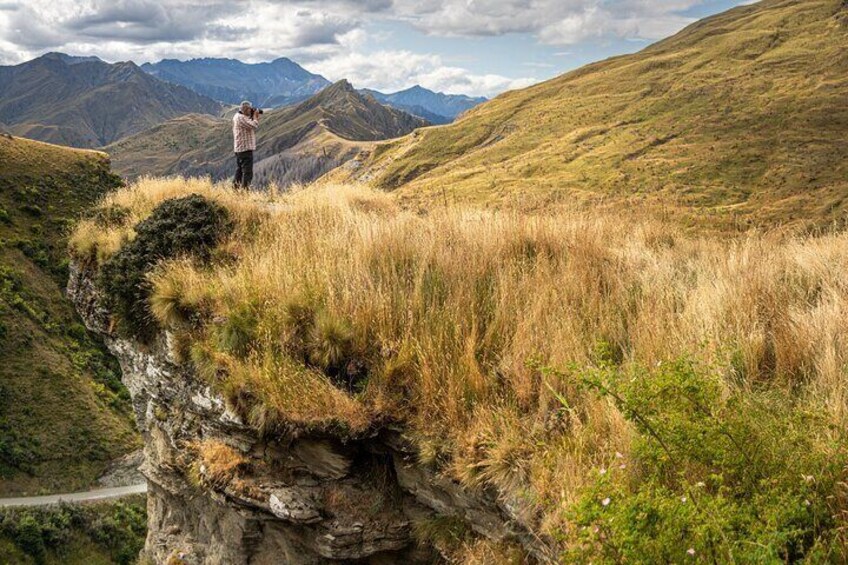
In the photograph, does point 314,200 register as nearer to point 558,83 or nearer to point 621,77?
point 621,77

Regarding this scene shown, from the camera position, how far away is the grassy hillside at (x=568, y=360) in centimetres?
305

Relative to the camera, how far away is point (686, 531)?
2957 mm

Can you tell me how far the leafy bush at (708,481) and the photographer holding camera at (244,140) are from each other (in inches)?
550

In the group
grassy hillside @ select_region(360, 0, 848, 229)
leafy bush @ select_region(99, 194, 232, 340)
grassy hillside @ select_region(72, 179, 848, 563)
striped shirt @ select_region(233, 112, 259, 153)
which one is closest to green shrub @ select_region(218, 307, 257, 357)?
grassy hillside @ select_region(72, 179, 848, 563)

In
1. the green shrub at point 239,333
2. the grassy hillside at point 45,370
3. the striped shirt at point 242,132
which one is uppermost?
the striped shirt at point 242,132

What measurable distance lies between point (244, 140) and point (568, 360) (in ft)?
43.7

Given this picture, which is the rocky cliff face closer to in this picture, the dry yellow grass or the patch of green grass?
the dry yellow grass

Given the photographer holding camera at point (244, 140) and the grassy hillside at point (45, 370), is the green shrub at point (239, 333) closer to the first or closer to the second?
the photographer holding camera at point (244, 140)

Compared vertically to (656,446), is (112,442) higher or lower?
lower

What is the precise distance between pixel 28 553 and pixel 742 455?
52.7m

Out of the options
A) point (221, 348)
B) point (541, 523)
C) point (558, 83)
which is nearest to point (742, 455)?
point (541, 523)

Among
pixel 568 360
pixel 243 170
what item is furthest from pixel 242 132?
pixel 568 360

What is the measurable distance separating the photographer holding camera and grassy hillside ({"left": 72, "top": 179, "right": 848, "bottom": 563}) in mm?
5689

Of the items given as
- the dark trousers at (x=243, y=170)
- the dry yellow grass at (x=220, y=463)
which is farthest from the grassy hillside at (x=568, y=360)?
the dark trousers at (x=243, y=170)
